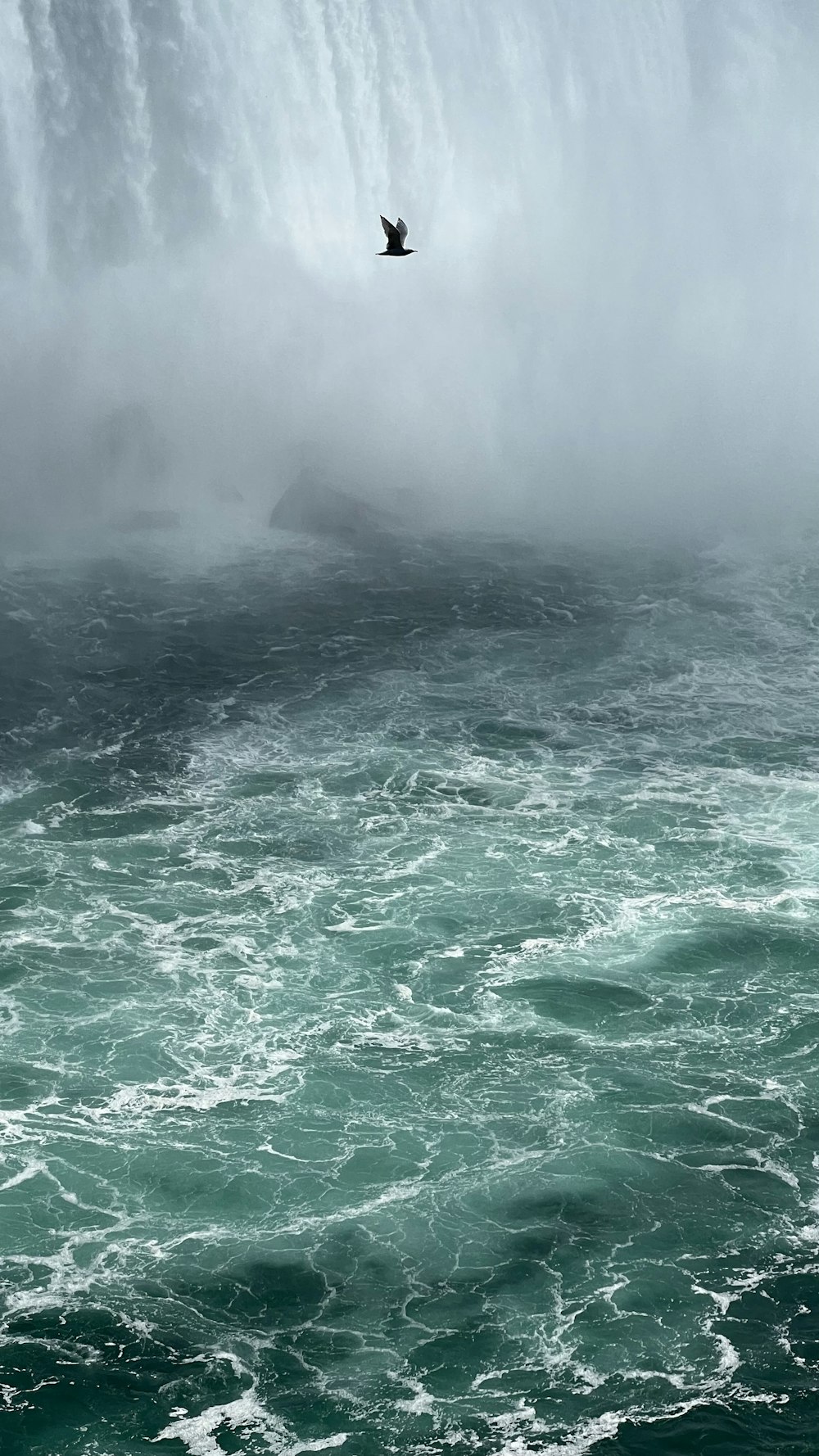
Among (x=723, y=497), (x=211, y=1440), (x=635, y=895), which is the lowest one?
(x=211, y=1440)

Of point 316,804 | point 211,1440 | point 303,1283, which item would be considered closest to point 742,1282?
point 303,1283

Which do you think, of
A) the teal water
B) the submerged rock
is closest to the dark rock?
the submerged rock

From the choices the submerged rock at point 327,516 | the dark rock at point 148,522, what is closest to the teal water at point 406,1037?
the dark rock at point 148,522

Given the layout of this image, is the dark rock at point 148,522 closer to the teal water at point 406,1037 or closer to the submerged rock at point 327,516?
the submerged rock at point 327,516

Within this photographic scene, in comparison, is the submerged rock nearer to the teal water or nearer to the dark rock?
the dark rock

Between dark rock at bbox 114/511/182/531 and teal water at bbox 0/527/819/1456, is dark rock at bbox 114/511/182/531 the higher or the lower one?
the higher one

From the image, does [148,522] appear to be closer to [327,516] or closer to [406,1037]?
[327,516]

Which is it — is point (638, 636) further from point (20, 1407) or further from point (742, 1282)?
point (20, 1407)

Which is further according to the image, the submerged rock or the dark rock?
the submerged rock
